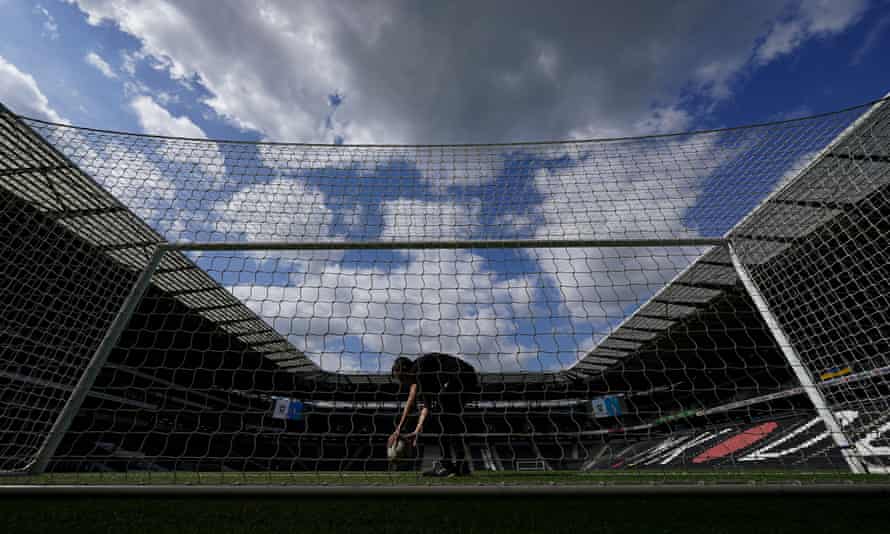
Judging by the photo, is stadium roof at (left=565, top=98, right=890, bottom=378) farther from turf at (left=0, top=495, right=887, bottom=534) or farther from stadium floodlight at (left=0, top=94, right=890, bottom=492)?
turf at (left=0, top=495, right=887, bottom=534)

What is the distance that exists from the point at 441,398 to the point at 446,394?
0.87 feet

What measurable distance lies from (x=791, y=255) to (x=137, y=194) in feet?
26.0

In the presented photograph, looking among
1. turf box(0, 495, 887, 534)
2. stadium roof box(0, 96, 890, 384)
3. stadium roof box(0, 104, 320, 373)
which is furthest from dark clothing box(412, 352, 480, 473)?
turf box(0, 495, 887, 534)

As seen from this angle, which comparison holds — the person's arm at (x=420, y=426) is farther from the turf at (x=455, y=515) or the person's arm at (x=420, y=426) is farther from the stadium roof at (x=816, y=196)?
the stadium roof at (x=816, y=196)

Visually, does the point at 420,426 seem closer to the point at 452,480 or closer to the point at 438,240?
the point at 452,480

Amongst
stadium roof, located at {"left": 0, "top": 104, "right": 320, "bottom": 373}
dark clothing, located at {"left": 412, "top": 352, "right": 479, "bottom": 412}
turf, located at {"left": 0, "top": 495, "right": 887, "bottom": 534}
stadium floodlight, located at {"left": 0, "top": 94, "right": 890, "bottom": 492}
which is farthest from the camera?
stadium roof, located at {"left": 0, "top": 104, "right": 320, "bottom": 373}

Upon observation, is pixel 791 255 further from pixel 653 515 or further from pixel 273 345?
pixel 273 345

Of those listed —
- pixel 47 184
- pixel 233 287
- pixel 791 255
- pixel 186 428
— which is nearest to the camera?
pixel 233 287

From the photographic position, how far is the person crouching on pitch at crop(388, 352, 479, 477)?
11.0ft

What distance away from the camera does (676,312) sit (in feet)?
30.8

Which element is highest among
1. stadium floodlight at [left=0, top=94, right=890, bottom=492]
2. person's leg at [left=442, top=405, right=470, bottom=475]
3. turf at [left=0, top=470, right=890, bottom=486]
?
stadium floodlight at [left=0, top=94, right=890, bottom=492]

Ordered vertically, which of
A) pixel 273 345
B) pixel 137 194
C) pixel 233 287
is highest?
pixel 137 194

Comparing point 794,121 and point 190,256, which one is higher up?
point 794,121

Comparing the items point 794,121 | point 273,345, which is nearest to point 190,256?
point 273,345
